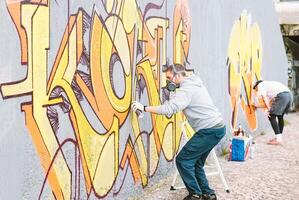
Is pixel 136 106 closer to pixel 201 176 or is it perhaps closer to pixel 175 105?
pixel 175 105

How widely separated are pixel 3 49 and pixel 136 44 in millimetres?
2657

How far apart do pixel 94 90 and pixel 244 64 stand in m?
7.18

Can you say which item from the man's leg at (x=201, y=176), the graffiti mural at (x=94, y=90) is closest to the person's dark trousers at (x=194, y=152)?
the man's leg at (x=201, y=176)

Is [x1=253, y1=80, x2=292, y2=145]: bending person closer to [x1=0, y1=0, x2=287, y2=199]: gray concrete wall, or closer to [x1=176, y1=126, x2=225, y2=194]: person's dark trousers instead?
[x1=0, y1=0, x2=287, y2=199]: gray concrete wall

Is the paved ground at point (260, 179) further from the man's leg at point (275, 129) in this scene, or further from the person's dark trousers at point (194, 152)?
the person's dark trousers at point (194, 152)

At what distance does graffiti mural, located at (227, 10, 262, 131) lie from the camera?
37.0 ft

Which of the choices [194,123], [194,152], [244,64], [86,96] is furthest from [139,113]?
[244,64]

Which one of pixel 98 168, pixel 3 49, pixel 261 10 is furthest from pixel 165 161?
pixel 261 10

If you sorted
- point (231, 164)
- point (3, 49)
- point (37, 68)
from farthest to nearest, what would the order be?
point (231, 164), point (37, 68), point (3, 49)

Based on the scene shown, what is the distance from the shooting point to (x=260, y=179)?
8.10 metres

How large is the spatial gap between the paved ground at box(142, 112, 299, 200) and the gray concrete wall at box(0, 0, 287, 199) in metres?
0.42

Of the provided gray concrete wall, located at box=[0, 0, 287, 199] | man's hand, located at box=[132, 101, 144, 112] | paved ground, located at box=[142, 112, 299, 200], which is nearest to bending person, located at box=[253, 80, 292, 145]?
paved ground, located at box=[142, 112, 299, 200]

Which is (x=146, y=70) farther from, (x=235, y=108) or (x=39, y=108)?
(x=235, y=108)

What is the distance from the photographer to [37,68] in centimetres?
459
